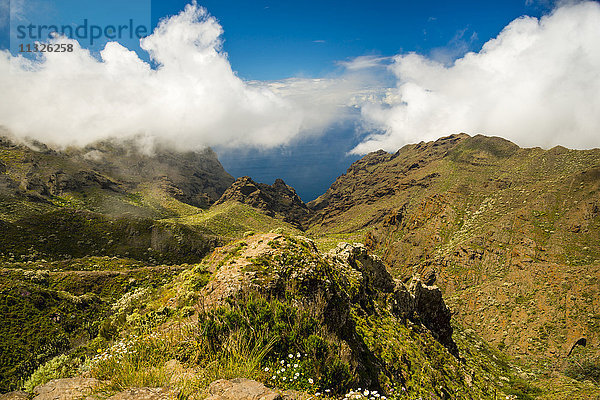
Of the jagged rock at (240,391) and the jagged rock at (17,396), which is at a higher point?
the jagged rock at (17,396)

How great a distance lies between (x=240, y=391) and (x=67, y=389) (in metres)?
3.13

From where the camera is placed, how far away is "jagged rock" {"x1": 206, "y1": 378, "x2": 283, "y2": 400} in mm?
4445

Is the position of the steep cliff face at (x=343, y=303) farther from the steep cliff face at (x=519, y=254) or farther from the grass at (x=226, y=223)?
the grass at (x=226, y=223)

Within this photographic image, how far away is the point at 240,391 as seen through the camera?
4.61 meters

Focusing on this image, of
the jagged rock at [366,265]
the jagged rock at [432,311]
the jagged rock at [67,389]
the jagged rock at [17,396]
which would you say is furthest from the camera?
the jagged rock at [432,311]


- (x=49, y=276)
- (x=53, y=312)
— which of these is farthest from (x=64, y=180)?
(x=53, y=312)

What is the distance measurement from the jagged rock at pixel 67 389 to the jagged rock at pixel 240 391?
7.00 ft

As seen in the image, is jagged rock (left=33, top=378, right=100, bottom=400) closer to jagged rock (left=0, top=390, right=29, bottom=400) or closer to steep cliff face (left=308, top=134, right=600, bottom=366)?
jagged rock (left=0, top=390, right=29, bottom=400)

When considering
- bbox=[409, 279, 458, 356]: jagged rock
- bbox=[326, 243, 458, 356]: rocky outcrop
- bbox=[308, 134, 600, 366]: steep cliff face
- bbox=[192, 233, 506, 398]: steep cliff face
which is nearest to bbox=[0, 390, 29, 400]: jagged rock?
bbox=[192, 233, 506, 398]: steep cliff face

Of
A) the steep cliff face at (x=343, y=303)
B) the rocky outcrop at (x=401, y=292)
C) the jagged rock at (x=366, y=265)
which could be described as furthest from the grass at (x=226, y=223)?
the steep cliff face at (x=343, y=303)

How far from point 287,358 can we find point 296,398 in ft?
4.65

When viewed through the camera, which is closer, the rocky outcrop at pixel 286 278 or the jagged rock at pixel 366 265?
the rocky outcrop at pixel 286 278

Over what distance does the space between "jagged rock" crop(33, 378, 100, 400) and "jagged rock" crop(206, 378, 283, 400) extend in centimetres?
213

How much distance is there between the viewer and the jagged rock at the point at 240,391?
14.6 ft
